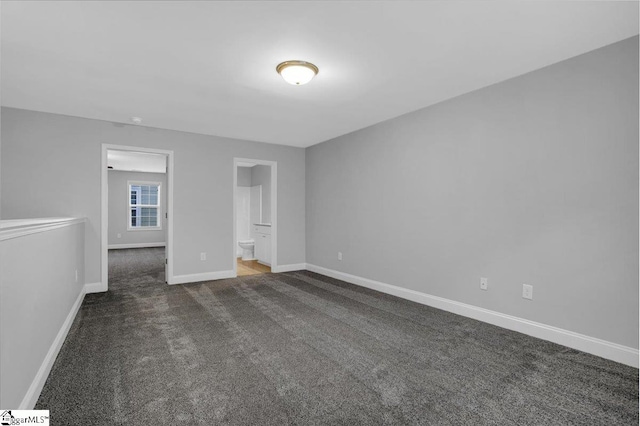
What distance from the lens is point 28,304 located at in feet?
5.98

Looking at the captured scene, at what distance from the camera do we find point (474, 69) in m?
2.90

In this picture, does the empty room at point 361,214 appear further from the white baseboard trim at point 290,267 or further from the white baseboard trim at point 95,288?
the white baseboard trim at point 290,267

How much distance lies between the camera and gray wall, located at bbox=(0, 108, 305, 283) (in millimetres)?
4020

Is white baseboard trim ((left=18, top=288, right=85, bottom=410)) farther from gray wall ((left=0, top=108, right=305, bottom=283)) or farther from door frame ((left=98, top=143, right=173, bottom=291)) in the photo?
gray wall ((left=0, top=108, right=305, bottom=283))

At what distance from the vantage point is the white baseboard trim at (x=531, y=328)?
7.90ft

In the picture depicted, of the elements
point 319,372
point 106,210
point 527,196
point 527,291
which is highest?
point 527,196

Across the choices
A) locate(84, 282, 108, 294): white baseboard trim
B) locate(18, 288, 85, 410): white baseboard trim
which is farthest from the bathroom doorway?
locate(18, 288, 85, 410): white baseboard trim

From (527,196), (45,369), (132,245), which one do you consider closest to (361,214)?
(527,196)

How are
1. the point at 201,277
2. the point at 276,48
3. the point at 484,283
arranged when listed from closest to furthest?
1. the point at 276,48
2. the point at 484,283
3. the point at 201,277

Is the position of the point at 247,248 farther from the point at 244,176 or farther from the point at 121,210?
the point at 121,210

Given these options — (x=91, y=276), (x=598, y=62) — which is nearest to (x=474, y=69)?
(x=598, y=62)

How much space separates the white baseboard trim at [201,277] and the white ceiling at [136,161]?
3162 mm

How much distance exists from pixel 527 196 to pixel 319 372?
241 centimetres

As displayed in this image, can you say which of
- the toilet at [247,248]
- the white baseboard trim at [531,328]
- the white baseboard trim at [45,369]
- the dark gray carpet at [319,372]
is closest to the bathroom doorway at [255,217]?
the toilet at [247,248]
